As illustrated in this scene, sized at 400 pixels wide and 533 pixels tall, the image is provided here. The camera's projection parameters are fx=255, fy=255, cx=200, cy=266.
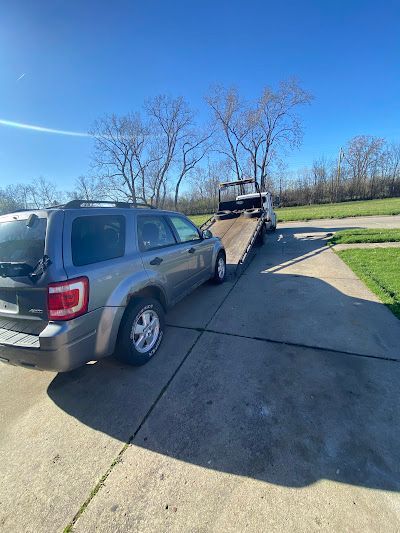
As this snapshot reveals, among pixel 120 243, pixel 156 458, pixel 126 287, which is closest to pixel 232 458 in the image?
pixel 156 458

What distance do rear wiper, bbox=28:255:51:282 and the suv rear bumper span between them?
44cm

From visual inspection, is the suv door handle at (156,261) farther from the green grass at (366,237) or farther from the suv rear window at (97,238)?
the green grass at (366,237)

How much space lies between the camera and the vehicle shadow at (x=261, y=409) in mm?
1887

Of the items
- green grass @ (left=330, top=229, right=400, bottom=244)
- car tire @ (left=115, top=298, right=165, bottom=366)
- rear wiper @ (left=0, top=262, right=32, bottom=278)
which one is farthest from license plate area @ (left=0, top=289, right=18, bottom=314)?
green grass @ (left=330, top=229, right=400, bottom=244)

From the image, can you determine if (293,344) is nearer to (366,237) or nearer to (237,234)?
(237,234)

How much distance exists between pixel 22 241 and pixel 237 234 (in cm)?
684

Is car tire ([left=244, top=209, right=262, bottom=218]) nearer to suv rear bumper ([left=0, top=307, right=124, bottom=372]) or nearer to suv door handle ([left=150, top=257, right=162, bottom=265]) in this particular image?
suv door handle ([left=150, top=257, right=162, bottom=265])

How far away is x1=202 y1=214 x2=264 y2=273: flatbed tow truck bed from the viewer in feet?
23.4

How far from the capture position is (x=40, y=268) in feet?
7.36

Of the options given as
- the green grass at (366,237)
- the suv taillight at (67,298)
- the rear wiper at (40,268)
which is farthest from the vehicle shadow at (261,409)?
the green grass at (366,237)

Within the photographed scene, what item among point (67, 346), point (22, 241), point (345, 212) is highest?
point (22, 241)

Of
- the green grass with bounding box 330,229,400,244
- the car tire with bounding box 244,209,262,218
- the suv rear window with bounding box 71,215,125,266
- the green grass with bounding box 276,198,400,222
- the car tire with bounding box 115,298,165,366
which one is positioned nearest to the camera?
the suv rear window with bounding box 71,215,125,266

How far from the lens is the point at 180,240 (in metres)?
4.33

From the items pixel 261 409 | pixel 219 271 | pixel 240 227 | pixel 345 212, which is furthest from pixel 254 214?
pixel 345 212
